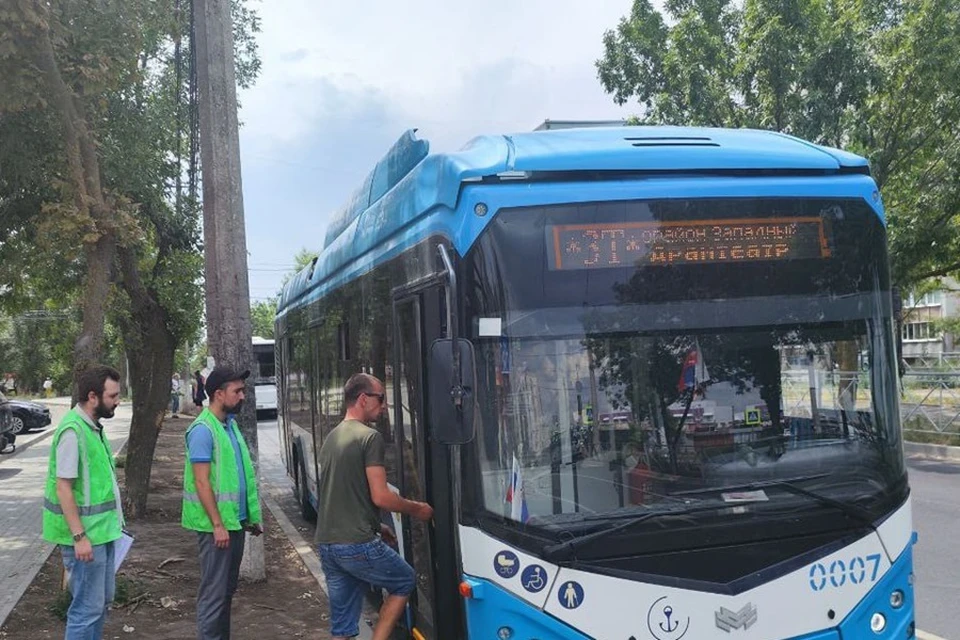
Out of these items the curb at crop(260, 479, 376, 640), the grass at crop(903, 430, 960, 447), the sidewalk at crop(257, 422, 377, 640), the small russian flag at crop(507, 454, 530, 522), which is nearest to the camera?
the small russian flag at crop(507, 454, 530, 522)

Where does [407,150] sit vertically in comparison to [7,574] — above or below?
above

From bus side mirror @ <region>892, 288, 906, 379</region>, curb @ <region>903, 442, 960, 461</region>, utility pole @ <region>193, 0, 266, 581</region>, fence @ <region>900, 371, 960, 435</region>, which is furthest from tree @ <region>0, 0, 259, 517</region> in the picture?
fence @ <region>900, 371, 960, 435</region>

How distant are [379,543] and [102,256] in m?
5.09

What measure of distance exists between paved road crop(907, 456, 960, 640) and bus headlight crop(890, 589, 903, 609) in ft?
6.84

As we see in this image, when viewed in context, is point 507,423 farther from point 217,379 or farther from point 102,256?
point 102,256

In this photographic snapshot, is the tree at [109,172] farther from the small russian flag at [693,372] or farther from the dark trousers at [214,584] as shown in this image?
the small russian flag at [693,372]

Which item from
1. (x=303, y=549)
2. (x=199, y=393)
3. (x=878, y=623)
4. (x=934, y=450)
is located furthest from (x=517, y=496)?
(x=934, y=450)

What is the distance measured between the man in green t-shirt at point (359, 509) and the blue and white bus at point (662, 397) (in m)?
0.46

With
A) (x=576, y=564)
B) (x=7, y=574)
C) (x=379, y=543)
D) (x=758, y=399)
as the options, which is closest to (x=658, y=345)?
(x=758, y=399)

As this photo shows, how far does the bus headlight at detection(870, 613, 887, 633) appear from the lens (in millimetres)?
4383

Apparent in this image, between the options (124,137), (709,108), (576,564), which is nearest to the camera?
(576,564)

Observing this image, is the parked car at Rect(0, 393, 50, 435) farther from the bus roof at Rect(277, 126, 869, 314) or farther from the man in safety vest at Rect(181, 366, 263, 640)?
the bus roof at Rect(277, 126, 869, 314)

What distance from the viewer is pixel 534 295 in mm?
4227

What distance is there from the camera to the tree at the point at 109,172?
8.59 meters
